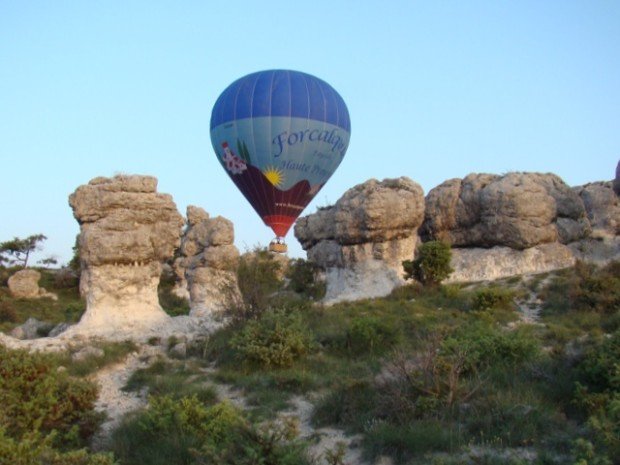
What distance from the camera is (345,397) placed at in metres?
10.6

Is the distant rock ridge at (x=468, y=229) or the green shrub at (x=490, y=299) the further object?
the distant rock ridge at (x=468, y=229)

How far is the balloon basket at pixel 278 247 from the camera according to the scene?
32.2m

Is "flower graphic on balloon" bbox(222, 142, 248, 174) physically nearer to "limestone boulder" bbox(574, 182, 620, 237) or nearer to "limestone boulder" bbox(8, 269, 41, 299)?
"limestone boulder" bbox(8, 269, 41, 299)

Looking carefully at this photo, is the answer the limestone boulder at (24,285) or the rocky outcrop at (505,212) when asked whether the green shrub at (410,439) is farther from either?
the limestone boulder at (24,285)

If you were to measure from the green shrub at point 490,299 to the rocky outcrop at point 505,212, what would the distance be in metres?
7.66

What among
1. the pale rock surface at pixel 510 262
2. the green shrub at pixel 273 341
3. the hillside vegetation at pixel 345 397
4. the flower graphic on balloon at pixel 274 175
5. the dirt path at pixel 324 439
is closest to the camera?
the hillside vegetation at pixel 345 397

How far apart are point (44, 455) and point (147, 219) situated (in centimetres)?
1178

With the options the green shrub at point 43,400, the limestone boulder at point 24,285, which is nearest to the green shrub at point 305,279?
the limestone boulder at point 24,285

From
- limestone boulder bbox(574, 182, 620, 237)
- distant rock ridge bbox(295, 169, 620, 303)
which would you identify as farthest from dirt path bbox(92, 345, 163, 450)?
limestone boulder bbox(574, 182, 620, 237)

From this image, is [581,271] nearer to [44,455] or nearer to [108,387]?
[108,387]

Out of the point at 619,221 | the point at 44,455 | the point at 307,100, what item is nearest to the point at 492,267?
the point at 619,221

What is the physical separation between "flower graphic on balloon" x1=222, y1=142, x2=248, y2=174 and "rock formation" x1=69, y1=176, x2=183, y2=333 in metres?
11.8

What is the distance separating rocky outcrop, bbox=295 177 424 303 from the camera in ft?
85.5

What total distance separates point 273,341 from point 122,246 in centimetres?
638
